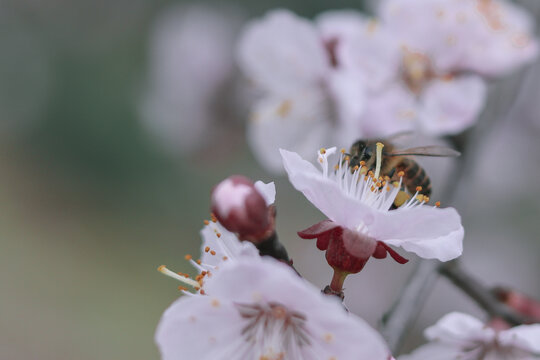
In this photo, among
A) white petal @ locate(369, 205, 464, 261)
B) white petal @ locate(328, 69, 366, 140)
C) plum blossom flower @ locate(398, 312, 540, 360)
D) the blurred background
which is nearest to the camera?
white petal @ locate(369, 205, 464, 261)

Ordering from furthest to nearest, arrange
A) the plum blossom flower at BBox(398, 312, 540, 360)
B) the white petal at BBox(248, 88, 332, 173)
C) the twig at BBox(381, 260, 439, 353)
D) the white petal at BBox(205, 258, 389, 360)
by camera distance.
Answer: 1. the white petal at BBox(248, 88, 332, 173)
2. the twig at BBox(381, 260, 439, 353)
3. the plum blossom flower at BBox(398, 312, 540, 360)
4. the white petal at BBox(205, 258, 389, 360)

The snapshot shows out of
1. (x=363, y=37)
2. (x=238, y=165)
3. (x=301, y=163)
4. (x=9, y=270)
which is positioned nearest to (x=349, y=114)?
(x=363, y=37)

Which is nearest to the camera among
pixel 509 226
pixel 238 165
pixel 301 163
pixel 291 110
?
pixel 301 163

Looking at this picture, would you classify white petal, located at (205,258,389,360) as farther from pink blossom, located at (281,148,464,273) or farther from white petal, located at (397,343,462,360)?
white petal, located at (397,343,462,360)

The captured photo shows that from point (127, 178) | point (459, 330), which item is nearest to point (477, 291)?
point (459, 330)

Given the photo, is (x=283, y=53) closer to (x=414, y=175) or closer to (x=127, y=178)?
(x=414, y=175)

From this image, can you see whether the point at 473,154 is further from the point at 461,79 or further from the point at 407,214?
the point at 407,214

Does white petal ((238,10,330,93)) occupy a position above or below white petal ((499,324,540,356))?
above

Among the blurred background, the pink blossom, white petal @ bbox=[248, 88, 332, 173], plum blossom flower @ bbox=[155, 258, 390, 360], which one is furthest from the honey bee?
the blurred background

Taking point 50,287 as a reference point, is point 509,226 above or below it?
below
